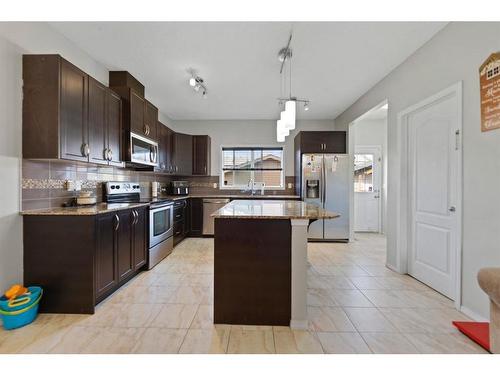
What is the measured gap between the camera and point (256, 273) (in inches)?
74.2

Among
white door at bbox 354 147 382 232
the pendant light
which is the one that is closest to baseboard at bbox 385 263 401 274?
the pendant light

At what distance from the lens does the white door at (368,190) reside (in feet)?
18.5

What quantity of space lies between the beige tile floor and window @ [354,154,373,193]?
10.6 ft

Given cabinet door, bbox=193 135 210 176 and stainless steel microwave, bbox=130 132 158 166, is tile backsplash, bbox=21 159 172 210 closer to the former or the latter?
stainless steel microwave, bbox=130 132 158 166

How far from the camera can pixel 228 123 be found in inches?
217

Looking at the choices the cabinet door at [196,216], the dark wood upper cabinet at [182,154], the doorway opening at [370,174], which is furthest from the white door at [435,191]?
the dark wood upper cabinet at [182,154]

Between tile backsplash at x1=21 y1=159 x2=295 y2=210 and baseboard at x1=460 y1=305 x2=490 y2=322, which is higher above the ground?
tile backsplash at x1=21 y1=159 x2=295 y2=210

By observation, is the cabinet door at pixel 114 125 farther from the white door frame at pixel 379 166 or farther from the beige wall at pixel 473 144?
the white door frame at pixel 379 166

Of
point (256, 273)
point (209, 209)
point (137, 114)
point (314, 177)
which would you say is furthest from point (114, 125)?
point (314, 177)

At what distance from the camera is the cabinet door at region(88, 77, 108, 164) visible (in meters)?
2.40

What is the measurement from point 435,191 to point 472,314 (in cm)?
118

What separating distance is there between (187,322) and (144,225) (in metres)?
Result: 1.49

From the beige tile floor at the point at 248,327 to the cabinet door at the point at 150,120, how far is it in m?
2.10
